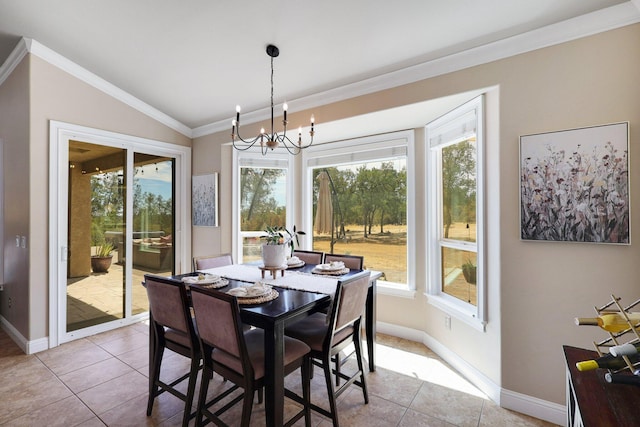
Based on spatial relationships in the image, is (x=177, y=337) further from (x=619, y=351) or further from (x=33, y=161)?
(x=33, y=161)

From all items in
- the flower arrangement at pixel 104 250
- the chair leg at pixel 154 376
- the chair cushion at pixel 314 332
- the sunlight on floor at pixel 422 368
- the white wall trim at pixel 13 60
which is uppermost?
the white wall trim at pixel 13 60

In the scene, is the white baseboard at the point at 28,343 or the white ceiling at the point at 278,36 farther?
the white baseboard at the point at 28,343

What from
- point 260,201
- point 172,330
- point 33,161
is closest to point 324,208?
point 260,201

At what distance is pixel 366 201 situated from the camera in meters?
3.90

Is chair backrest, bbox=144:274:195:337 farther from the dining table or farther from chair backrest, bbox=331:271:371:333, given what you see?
chair backrest, bbox=331:271:371:333

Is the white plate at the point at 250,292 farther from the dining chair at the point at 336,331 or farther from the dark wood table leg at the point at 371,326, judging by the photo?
the dark wood table leg at the point at 371,326

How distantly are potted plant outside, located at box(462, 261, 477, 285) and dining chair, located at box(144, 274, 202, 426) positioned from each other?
2.33 m

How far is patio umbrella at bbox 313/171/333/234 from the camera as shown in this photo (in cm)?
416

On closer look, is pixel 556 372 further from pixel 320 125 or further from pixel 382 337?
pixel 320 125

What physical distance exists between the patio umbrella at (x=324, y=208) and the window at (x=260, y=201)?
1.38 ft

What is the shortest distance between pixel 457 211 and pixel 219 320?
7.66 ft

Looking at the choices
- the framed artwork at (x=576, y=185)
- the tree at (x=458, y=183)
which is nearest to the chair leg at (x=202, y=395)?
the framed artwork at (x=576, y=185)

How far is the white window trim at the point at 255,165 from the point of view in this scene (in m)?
4.22

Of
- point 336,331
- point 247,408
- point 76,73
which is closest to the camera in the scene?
point 247,408
